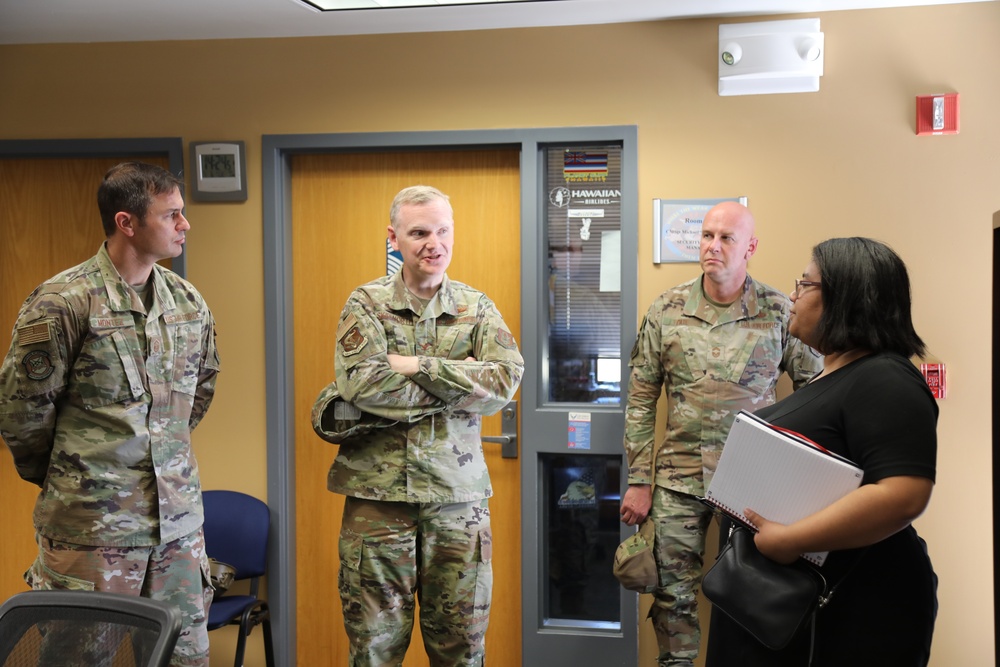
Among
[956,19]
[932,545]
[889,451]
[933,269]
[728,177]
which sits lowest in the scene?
[932,545]

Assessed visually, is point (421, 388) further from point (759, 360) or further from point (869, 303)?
point (869, 303)

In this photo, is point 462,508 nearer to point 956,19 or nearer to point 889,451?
point 889,451

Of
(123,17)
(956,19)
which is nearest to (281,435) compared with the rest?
(123,17)

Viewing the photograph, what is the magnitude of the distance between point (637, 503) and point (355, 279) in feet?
4.68

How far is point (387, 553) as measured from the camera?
2471 mm

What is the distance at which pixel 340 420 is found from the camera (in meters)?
2.49

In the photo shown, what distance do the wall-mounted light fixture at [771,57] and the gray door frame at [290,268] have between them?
42 cm

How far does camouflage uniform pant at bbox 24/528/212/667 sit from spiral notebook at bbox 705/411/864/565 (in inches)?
55.4

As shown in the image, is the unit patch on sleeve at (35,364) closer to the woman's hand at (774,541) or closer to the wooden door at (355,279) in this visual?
the wooden door at (355,279)

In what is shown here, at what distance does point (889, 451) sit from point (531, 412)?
6.30 ft

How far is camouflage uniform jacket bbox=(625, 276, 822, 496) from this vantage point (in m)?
2.79

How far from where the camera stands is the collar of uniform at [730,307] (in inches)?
111

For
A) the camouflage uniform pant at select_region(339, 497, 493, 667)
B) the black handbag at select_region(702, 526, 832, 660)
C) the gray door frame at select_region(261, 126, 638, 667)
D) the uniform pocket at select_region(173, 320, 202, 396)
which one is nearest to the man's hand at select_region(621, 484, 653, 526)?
the gray door frame at select_region(261, 126, 638, 667)

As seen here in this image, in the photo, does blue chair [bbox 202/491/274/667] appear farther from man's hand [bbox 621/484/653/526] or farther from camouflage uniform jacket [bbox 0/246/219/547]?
man's hand [bbox 621/484/653/526]
